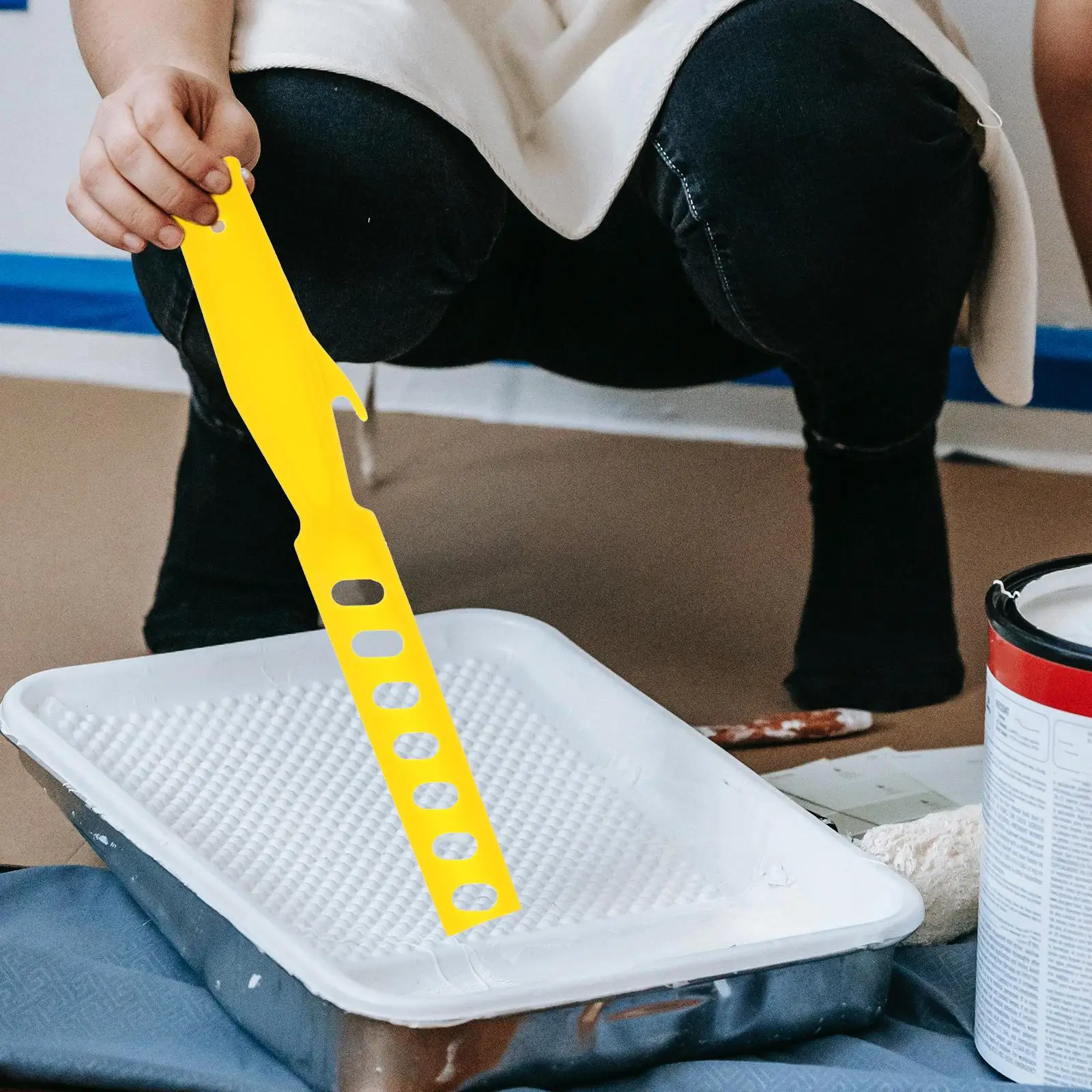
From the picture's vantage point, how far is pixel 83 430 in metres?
1.38

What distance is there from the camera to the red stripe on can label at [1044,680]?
430 mm

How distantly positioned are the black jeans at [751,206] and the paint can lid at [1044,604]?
0.92 feet

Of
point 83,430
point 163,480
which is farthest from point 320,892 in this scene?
point 83,430

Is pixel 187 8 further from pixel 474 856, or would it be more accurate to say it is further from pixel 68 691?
pixel 474 856

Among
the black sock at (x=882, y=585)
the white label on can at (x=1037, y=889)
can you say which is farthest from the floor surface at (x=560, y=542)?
the white label on can at (x=1037, y=889)

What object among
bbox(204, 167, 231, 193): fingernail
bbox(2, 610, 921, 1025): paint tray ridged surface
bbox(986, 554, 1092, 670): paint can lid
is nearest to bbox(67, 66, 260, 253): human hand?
bbox(204, 167, 231, 193): fingernail

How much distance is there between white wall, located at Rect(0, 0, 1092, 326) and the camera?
126 cm

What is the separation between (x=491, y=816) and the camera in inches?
25.1

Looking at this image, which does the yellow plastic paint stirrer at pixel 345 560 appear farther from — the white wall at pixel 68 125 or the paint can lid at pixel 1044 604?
the white wall at pixel 68 125

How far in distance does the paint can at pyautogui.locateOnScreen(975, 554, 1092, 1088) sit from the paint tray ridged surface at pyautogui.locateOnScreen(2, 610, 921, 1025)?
4cm

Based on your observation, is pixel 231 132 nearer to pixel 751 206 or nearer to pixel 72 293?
pixel 751 206

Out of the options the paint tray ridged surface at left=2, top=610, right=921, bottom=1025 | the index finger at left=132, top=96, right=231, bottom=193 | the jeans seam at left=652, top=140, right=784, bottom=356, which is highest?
the index finger at left=132, top=96, right=231, bottom=193

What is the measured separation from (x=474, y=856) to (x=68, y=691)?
27 centimetres

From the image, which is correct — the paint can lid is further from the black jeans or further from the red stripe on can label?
the black jeans
